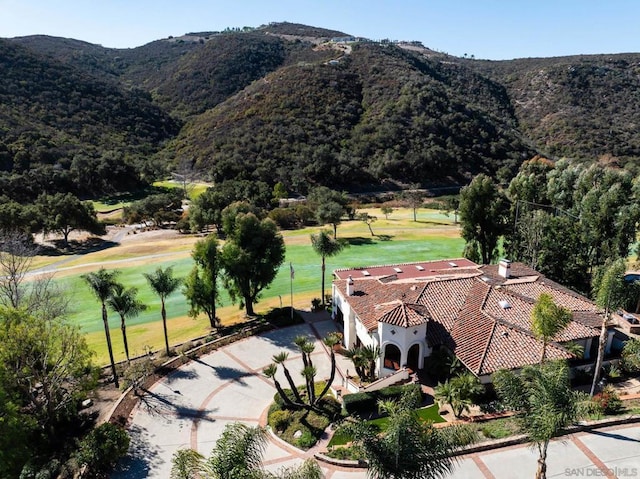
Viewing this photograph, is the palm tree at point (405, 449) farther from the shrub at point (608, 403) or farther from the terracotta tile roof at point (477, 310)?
the shrub at point (608, 403)

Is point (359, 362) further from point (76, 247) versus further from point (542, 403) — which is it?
point (76, 247)

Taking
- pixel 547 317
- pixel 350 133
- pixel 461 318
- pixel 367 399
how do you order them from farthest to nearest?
pixel 350 133 < pixel 461 318 < pixel 367 399 < pixel 547 317

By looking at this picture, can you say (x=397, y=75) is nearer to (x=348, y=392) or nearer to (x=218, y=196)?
(x=218, y=196)

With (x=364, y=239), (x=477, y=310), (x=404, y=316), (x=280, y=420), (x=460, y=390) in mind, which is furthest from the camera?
(x=364, y=239)

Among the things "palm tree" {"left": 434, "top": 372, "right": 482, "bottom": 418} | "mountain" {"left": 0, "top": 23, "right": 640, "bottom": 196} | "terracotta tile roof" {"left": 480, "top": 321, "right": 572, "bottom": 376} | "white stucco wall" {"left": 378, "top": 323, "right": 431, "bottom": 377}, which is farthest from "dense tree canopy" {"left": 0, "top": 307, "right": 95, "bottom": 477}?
"mountain" {"left": 0, "top": 23, "right": 640, "bottom": 196}

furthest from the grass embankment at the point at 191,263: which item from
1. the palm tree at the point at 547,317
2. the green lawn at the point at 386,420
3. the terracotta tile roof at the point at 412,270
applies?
the palm tree at the point at 547,317

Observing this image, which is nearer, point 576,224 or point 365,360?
point 365,360

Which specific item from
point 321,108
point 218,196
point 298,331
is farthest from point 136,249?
Answer: point 321,108

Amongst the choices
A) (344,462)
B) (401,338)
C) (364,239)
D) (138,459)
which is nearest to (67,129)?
(364,239)
